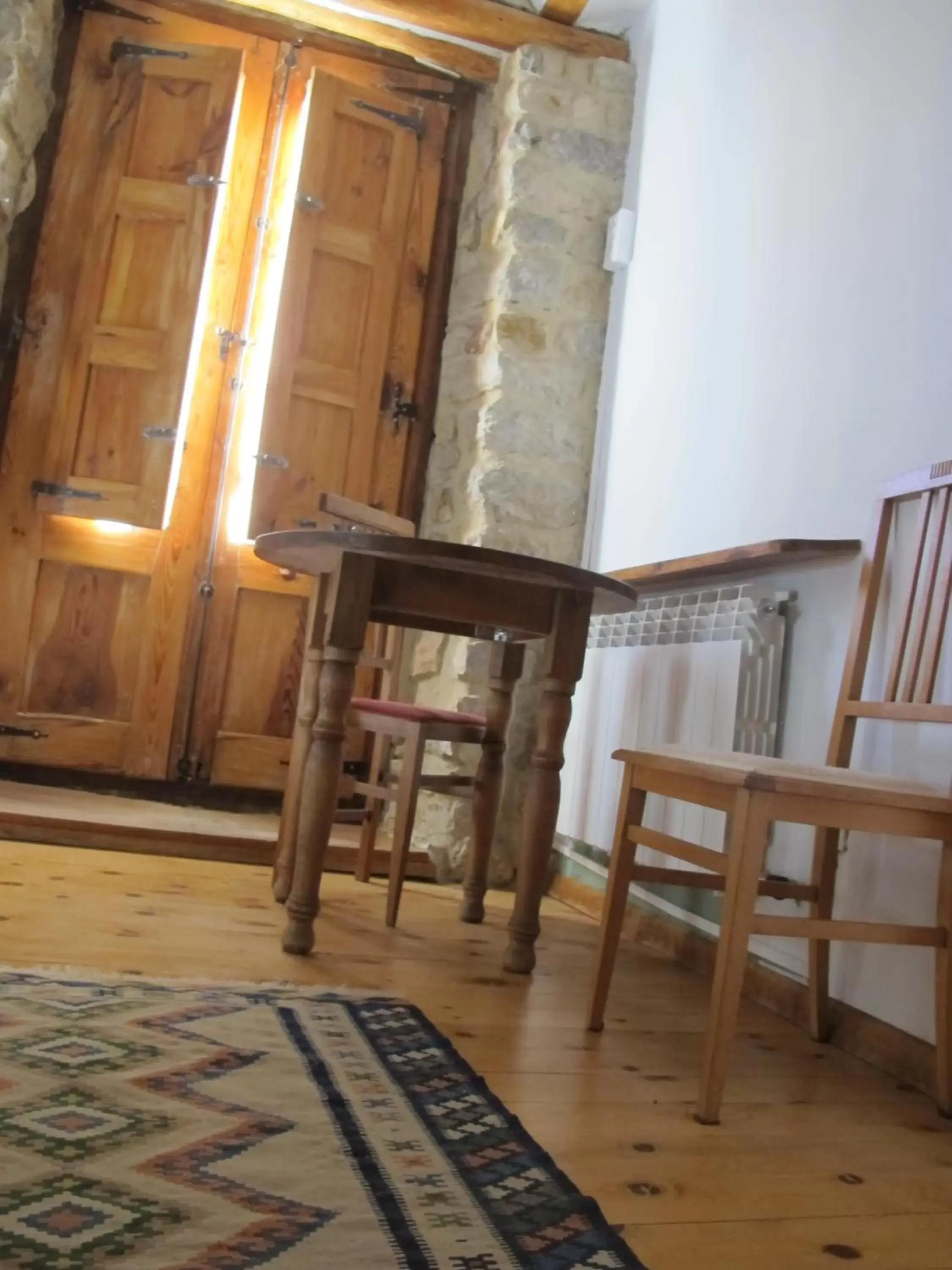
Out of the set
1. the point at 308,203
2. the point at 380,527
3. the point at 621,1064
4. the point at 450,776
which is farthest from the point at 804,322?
the point at 308,203

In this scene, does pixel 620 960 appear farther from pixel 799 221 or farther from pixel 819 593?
pixel 799 221

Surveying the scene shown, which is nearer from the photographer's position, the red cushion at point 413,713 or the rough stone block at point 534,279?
the red cushion at point 413,713

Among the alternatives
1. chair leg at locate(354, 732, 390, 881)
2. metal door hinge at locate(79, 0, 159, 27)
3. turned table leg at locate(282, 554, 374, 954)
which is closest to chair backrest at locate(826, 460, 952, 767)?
turned table leg at locate(282, 554, 374, 954)

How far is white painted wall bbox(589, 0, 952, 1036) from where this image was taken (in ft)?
6.15

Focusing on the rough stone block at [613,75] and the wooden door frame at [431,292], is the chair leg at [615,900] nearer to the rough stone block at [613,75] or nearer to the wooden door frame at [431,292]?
the wooden door frame at [431,292]

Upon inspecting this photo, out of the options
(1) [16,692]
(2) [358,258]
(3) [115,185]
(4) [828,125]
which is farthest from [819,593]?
(3) [115,185]

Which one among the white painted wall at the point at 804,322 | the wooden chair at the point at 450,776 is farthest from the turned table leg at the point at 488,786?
the white painted wall at the point at 804,322

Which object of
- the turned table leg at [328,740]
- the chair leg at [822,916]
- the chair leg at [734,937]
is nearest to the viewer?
the chair leg at [734,937]

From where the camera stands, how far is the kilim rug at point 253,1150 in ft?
2.98

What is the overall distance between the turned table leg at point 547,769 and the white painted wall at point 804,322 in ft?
1.48

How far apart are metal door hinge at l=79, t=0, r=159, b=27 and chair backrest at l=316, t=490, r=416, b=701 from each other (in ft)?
6.24

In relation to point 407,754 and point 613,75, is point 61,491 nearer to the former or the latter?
point 407,754

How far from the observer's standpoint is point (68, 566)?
3.52m

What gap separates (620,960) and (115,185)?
2.96 m
